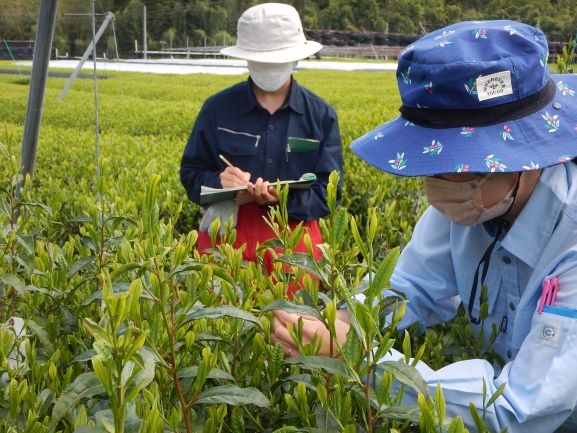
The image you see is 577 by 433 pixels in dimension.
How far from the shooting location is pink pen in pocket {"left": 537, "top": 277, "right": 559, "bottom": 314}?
1.39m

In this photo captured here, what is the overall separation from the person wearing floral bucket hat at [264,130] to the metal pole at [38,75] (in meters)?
0.61

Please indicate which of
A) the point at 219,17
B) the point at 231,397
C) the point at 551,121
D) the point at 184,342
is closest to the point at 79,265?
the point at 184,342

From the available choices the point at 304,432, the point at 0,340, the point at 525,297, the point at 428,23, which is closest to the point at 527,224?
the point at 525,297

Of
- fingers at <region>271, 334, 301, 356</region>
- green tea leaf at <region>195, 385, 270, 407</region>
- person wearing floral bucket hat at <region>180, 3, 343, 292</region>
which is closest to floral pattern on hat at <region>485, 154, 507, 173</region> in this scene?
fingers at <region>271, 334, 301, 356</region>

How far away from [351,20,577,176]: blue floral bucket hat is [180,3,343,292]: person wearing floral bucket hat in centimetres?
160

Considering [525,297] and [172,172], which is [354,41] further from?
[525,297]

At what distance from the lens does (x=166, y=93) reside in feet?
46.4

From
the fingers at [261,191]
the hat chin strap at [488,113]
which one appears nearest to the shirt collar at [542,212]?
the hat chin strap at [488,113]

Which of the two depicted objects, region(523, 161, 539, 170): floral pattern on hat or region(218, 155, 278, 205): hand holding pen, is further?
region(218, 155, 278, 205): hand holding pen

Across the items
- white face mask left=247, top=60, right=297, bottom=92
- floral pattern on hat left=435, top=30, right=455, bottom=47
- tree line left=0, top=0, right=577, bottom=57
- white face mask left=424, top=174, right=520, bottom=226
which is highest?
floral pattern on hat left=435, top=30, right=455, bottom=47

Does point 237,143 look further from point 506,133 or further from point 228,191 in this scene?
point 506,133

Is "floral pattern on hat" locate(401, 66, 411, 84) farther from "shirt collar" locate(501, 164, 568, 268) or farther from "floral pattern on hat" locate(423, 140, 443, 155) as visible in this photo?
"shirt collar" locate(501, 164, 568, 268)

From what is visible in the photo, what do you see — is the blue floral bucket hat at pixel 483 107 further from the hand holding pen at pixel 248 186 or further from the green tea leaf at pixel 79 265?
the hand holding pen at pixel 248 186

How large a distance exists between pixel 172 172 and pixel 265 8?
61.6 inches
